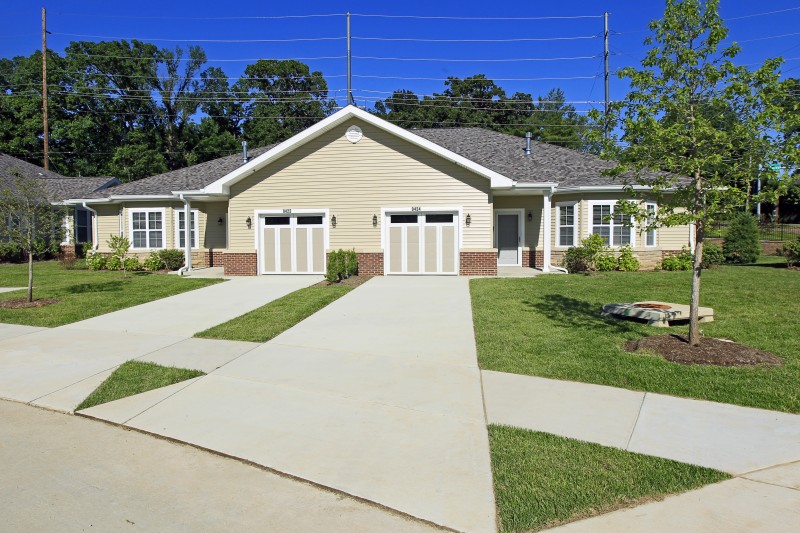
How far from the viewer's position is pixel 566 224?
1991 centimetres

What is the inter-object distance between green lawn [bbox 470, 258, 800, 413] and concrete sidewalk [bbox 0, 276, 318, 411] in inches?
172

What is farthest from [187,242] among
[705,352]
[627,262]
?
[705,352]

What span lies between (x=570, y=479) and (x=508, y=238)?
17.3 meters

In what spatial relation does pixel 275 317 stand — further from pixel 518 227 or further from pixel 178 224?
pixel 178 224

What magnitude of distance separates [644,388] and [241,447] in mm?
4334

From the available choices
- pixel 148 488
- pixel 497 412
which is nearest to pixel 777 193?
pixel 497 412

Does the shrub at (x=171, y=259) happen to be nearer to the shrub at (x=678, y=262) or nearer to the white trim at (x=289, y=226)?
the white trim at (x=289, y=226)

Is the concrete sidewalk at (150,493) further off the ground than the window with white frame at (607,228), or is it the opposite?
the window with white frame at (607,228)

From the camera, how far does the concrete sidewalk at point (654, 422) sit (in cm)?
432

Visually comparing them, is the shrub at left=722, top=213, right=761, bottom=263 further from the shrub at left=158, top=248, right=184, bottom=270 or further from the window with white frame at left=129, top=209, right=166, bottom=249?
the window with white frame at left=129, top=209, right=166, bottom=249

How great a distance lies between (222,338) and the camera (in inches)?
Result: 343

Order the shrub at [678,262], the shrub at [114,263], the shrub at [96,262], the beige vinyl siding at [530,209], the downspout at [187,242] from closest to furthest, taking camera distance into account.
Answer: the shrub at [678,262] → the downspout at [187,242] → the beige vinyl siding at [530,209] → the shrub at [114,263] → the shrub at [96,262]

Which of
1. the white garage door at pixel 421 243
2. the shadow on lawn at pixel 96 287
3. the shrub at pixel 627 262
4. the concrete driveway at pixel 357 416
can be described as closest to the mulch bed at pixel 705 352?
the concrete driveway at pixel 357 416

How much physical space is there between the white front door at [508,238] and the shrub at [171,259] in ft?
41.8
